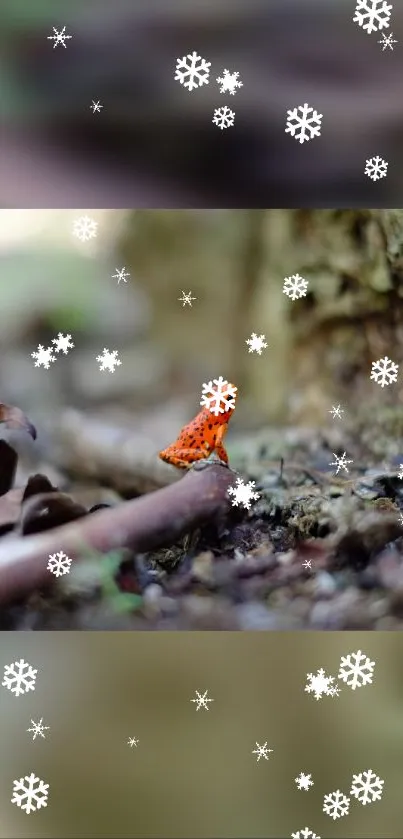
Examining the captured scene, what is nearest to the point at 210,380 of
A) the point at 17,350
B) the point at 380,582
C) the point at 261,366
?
the point at 261,366

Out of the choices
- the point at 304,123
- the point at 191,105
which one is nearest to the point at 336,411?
the point at 304,123

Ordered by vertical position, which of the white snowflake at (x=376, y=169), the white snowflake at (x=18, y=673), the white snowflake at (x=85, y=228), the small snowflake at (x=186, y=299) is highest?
the white snowflake at (x=376, y=169)

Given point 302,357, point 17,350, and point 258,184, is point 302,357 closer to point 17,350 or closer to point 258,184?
point 258,184

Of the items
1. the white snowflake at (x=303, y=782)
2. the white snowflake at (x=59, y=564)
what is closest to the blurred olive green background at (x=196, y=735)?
the white snowflake at (x=303, y=782)

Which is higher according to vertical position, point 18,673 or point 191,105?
point 191,105

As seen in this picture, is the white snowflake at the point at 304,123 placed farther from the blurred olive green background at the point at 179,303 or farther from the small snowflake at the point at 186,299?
the small snowflake at the point at 186,299

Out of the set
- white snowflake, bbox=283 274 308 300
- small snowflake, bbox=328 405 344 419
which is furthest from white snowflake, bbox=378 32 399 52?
small snowflake, bbox=328 405 344 419

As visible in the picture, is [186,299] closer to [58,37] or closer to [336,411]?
[336,411]
